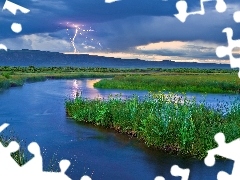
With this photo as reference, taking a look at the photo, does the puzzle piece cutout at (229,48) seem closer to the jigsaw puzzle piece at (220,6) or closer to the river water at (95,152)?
→ the jigsaw puzzle piece at (220,6)

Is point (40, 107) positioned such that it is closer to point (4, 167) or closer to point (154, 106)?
point (154, 106)

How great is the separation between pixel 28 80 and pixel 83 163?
211 ft

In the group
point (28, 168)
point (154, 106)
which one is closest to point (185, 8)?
point (28, 168)

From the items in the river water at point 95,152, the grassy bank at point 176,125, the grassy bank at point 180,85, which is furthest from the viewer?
the grassy bank at point 180,85

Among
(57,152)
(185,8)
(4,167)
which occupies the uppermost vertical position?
(185,8)

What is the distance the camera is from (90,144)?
74.9ft

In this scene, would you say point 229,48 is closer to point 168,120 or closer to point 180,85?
point 168,120

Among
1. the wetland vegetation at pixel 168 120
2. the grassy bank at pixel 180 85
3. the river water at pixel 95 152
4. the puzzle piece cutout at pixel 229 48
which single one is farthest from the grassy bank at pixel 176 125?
the grassy bank at pixel 180 85

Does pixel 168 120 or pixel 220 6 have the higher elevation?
pixel 220 6

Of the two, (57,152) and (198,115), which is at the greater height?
(198,115)

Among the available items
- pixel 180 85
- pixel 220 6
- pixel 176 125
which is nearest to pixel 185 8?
pixel 220 6

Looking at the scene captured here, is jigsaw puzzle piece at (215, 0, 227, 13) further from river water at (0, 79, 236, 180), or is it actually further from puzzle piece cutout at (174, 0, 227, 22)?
river water at (0, 79, 236, 180)

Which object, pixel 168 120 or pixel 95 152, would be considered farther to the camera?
pixel 95 152

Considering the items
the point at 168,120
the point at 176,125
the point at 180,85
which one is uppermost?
the point at 180,85
